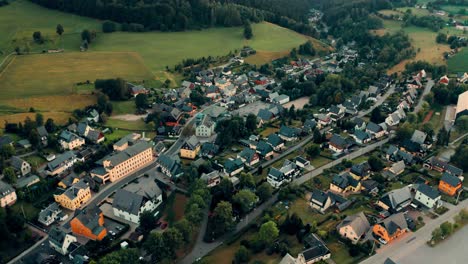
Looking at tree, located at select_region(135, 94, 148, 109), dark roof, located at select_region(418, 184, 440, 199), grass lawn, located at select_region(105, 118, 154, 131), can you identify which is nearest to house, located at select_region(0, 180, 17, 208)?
grass lawn, located at select_region(105, 118, 154, 131)

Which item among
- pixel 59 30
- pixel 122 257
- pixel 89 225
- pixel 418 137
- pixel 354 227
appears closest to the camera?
pixel 122 257

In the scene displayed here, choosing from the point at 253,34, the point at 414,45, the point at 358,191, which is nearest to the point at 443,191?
the point at 358,191

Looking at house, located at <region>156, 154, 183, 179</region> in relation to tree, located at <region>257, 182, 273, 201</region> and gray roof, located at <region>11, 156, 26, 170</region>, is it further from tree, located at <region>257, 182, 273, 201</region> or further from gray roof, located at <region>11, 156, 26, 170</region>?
gray roof, located at <region>11, 156, 26, 170</region>

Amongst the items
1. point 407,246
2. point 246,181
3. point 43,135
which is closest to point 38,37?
point 43,135

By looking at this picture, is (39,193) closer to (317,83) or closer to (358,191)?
(358,191)

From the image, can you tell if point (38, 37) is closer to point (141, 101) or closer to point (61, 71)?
point (61, 71)

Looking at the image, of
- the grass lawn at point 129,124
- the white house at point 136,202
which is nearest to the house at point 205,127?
the grass lawn at point 129,124
